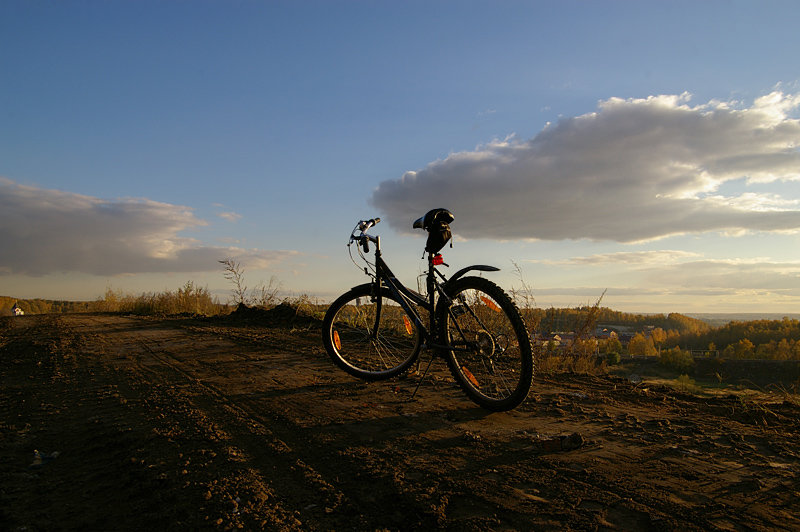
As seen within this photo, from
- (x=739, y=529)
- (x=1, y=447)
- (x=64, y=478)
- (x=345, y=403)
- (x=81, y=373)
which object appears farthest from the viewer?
(x=81, y=373)

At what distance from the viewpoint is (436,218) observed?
155 inches

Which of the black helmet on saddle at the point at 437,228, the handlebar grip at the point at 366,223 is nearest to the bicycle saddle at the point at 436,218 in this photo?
the black helmet on saddle at the point at 437,228

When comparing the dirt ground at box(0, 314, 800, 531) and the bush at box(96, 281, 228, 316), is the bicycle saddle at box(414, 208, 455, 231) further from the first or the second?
the bush at box(96, 281, 228, 316)

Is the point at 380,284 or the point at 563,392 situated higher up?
the point at 380,284

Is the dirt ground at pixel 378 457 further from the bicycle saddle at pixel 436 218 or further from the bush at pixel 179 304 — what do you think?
the bush at pixel 179 304

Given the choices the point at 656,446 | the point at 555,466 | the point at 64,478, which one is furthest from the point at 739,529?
the point at 64,478

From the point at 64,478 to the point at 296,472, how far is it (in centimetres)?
Result: 119

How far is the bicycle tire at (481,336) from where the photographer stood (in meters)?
3.34

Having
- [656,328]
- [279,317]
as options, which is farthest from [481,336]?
[656,328]

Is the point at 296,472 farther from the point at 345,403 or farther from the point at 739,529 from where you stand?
the point at 739,529

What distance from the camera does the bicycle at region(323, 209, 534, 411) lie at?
337cm

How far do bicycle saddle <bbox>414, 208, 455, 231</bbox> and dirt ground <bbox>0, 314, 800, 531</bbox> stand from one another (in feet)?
5.05

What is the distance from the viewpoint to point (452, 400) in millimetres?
3645

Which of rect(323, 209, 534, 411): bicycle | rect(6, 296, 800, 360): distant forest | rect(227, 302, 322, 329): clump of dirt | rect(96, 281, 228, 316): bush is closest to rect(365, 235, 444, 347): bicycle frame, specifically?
rect(323, 209, 534, 411): bicycle
